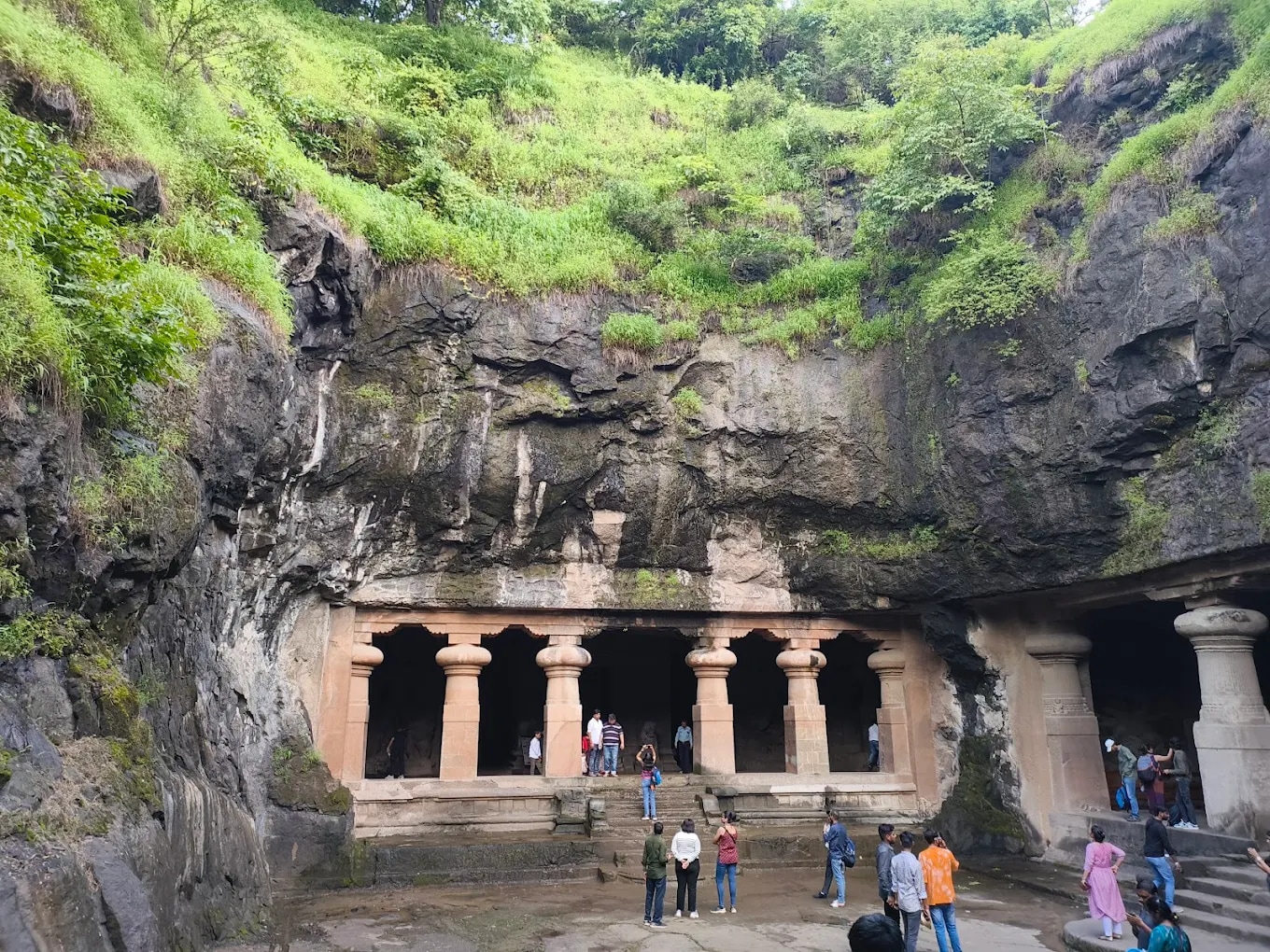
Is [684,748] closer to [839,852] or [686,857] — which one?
[839,852]

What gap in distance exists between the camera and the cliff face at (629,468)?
8.60m

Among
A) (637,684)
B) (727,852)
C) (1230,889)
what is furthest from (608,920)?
(637,684)

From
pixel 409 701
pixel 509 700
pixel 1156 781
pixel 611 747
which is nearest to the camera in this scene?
pixel 1156 781

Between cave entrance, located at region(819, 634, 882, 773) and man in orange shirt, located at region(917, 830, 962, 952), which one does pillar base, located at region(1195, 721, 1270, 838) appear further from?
cave entrance, located at region(819, 634, 882, 773)

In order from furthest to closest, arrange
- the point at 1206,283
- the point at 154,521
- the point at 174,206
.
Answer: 1. the point at 1206,283
2. the point at 174,206
3. the point at 154,521

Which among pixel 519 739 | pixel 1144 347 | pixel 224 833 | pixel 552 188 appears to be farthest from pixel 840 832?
pixel 552 188

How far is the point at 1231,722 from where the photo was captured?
10602mm

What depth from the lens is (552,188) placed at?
56.4 feet

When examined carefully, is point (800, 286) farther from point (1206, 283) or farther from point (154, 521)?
point (154, 521)

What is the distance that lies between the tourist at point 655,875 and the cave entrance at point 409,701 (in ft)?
28.1

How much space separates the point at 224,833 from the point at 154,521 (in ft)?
8.73

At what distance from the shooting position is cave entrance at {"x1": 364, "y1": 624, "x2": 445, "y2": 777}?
1641 centimetres

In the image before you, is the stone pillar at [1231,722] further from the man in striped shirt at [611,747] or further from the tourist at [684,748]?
the man in striped shirt at [611,747]

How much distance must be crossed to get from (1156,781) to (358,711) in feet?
35.7
